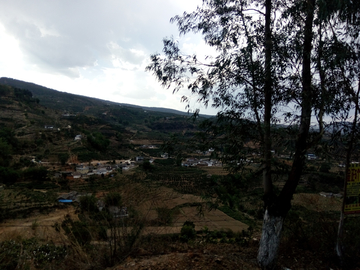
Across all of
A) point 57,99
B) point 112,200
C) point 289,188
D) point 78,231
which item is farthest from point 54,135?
point 57,99

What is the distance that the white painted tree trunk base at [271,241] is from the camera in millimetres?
4004

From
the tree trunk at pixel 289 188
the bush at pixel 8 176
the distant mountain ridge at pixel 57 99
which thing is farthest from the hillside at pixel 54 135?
the tree trunk at pixel 289 188

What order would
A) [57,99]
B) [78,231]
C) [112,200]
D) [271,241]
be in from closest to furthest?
1. [271,241]
2. [112,200]
3. [78,231]
4. [57,99]

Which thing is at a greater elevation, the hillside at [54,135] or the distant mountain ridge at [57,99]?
the distant mountain ridge at [57,99]

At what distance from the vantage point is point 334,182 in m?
29.8

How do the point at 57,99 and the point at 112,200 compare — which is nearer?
the point at 112,200

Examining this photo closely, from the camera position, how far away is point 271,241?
4004 mm

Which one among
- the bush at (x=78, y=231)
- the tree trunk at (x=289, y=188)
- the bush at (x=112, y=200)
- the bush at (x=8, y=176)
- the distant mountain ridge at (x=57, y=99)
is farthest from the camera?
the distant mountain ridge at (x=57, y=99)

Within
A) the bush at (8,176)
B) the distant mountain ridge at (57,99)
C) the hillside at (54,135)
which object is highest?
the distant mountain ridge at (57,99)

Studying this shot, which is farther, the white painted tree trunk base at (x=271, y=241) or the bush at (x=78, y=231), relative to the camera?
the bush at (x=78, y=231)

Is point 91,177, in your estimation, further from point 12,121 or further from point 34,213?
point 12,121

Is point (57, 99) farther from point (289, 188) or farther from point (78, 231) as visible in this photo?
point (289, 188)

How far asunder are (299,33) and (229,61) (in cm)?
130

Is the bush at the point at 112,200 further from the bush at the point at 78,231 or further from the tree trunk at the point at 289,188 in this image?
the tree trunk at the point at 289,188
